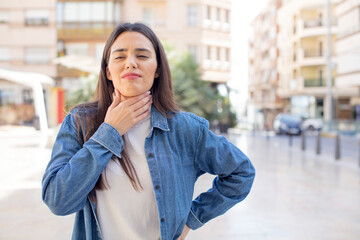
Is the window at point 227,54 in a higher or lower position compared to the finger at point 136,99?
higher

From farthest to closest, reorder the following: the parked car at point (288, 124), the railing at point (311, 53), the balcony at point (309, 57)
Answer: the railing at point (311, 53) < the balcony at point (309, 57) < the parked car at point (288, 124)

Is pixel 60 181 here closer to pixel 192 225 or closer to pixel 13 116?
pixel 192 225

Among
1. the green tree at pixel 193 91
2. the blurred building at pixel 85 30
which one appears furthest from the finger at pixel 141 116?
the blurred building at pixel 85 30

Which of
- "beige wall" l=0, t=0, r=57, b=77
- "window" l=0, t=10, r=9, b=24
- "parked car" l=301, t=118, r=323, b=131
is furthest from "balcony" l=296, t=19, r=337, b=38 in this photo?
"window" l=0, t=10, r=9, b=24

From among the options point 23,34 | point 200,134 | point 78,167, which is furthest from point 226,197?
point 23,34

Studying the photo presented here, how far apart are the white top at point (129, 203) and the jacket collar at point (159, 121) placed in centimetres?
6

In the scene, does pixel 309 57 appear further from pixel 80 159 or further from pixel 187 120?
pixel 80 159

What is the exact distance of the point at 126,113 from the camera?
1.50 metres

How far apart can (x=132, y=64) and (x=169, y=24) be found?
30493 mm

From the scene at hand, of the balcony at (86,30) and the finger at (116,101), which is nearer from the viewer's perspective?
the finger at (116,101)

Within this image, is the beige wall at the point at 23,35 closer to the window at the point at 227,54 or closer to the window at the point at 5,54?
the window at the point at 5,54

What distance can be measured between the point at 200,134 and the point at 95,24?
33370 mm

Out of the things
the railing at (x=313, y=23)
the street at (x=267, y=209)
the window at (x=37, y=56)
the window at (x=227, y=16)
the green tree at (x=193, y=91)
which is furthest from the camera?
the railing at (x=313, y=23)

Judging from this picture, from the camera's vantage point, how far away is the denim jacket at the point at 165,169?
4.60ft
